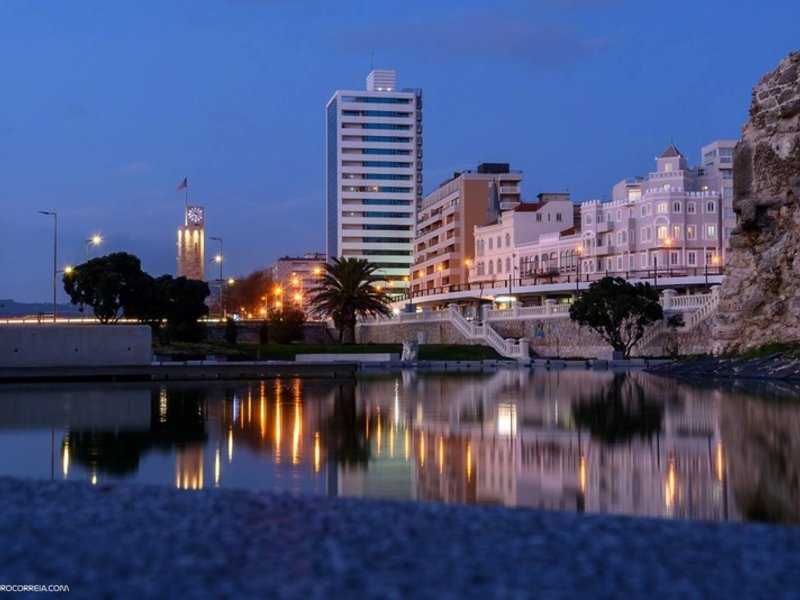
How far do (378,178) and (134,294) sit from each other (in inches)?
3994

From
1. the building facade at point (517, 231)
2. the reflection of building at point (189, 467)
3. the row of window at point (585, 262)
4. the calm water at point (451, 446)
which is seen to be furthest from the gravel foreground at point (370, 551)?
the building facade at point (517, 231)

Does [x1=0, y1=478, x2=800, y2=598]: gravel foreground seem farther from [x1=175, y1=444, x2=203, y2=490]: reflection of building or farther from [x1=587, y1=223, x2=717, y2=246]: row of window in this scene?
[x1=587, y1=223, x2=717, y2=246]: row of window

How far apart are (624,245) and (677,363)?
49.1 meters

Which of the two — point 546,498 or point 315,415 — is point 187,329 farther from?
point 546,498

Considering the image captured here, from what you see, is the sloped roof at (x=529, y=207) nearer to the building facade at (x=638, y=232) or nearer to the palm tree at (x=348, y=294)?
the building facade at (x=638, y=232)

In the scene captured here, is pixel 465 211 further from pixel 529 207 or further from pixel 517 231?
pixel 517 231

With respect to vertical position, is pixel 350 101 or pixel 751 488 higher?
pixel 350 101

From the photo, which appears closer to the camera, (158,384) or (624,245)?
(158,384)

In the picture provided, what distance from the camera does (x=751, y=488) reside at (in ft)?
36.8

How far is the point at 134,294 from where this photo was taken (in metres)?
62.9

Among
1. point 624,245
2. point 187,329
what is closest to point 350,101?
point 624,245

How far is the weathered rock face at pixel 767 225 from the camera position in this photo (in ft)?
131

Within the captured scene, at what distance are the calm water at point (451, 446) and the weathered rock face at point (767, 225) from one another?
13322mm

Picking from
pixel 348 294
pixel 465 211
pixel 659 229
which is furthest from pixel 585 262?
pixel 348 294
